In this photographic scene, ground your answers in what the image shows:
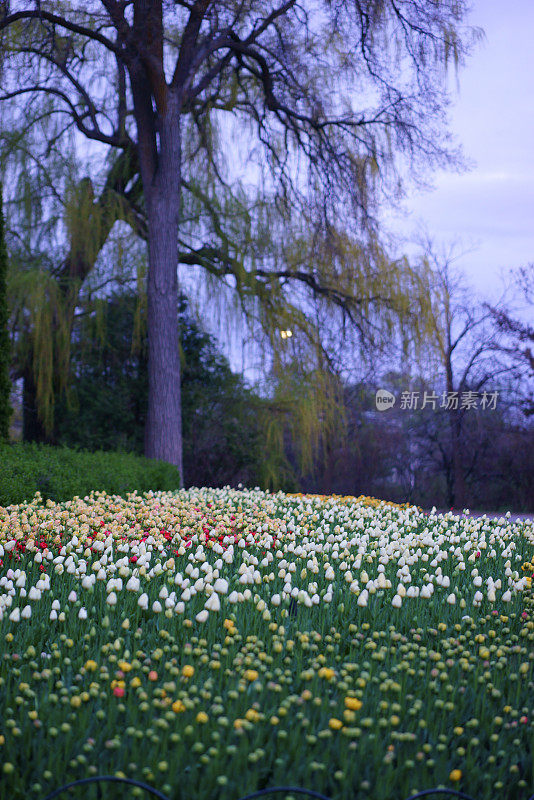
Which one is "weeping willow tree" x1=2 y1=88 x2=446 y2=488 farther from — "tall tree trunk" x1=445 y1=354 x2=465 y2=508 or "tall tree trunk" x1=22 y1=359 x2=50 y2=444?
"tall tree trunk" x1=445 y1=354 x2=465 y2=508

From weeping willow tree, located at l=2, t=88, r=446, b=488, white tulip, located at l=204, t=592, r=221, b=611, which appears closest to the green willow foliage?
weeping willow tree, located at l=2, t=88, r=446, b=488

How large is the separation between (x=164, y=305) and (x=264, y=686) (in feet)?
26.6

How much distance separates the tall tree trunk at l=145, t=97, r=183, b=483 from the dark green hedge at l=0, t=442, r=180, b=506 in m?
1.53

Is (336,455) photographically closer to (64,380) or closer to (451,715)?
(64,380)

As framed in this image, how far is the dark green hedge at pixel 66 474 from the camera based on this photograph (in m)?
5.92

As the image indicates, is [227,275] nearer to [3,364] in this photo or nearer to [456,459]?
[3,364]

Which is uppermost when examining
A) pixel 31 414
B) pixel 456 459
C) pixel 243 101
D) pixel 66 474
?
pixel 243 101

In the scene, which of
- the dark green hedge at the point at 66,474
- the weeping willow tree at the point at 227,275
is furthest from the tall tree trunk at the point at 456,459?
the dark green hedge at the point at 66,474

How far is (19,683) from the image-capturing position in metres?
2.36

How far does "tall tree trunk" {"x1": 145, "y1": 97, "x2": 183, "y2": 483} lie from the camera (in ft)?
32.7

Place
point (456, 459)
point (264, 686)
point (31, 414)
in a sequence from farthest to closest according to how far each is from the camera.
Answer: point (456, 459)
point (31, 414)
point (264, 686)

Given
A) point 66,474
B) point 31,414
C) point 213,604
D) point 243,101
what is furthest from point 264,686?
point 243,101

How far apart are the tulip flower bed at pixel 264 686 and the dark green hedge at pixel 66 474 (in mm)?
1817

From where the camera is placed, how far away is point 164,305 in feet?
32.9
